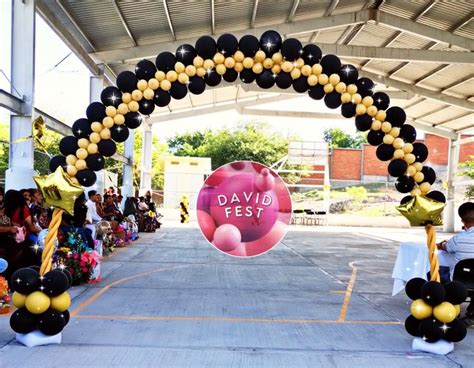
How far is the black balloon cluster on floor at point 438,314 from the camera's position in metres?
4.21

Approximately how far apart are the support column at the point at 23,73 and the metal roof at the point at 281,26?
64 cm

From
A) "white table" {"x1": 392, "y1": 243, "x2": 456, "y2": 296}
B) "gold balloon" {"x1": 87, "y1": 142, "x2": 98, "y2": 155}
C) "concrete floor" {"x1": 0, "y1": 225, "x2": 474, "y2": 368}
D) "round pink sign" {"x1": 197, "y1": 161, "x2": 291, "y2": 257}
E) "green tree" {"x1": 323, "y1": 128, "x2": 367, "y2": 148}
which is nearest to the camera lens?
"concrete floor" {"x1": 0, "y1": 225, "x2": 474, "y2": 368}

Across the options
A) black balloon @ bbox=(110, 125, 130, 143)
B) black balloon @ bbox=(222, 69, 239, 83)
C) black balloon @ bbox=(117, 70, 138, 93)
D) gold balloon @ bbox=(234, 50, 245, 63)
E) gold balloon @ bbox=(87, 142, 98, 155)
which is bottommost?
gold balloon @ bbox=(87, 142, 98, 155)

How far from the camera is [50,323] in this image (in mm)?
4051

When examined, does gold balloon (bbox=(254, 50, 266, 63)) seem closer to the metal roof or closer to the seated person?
the seated person

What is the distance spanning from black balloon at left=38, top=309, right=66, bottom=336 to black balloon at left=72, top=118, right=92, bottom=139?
167 cm

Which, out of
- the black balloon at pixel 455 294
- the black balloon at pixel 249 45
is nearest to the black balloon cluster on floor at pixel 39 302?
the black balloon at pixel 249 45

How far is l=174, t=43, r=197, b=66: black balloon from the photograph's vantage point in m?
4.77

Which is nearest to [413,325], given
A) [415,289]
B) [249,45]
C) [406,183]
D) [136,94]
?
[415,289]

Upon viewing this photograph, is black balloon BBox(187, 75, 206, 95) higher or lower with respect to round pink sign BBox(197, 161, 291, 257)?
higher

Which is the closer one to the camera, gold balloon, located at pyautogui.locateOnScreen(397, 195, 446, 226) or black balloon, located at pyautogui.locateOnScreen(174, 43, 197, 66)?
gold balloon, located at pyautogui.locateOnScreen(397, 195, 446, 226)

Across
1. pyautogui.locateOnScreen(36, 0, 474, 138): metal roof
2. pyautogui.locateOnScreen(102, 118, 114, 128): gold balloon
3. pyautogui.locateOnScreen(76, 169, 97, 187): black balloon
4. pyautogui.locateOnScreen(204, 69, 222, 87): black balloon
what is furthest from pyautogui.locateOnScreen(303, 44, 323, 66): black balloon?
pyautogui.locateOnScreen(36, 0, 474, 138): metal roof

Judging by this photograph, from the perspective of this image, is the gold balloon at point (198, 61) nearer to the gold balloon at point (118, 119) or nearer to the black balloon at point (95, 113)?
the gold balloon at point (118, 119)

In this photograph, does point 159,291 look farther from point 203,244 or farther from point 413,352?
point 203,244
